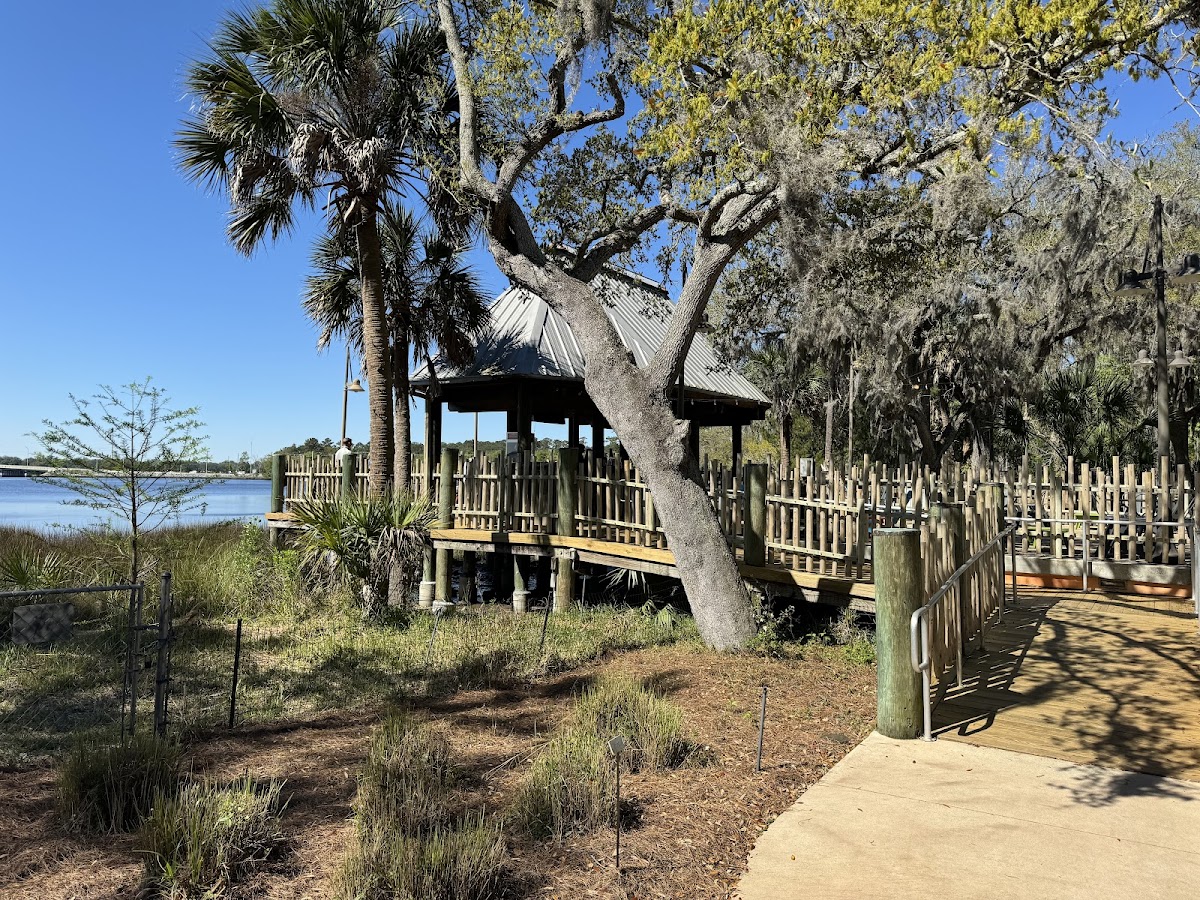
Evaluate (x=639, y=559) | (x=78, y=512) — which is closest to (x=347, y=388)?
(x=639, y=559)

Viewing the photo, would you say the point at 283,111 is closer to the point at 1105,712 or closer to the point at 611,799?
the point at 611,799

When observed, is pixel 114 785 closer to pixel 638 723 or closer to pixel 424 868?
pixel 424 868

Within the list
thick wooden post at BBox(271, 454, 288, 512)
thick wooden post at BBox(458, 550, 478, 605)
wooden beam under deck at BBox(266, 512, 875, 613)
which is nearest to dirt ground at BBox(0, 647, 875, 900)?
wooden beam under deck at BBox(266, 512, 875, 613)

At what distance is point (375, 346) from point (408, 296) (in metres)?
5.04

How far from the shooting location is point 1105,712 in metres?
5.91

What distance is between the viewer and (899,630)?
17.6 ft

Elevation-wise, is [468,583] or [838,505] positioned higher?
[838,505]

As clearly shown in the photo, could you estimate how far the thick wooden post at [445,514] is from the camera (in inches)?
574

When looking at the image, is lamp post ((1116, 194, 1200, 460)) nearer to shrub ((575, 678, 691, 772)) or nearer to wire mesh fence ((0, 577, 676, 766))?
wire mesh fence ((0, 577, 676, 766))

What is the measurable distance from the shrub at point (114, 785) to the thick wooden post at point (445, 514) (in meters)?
9.74

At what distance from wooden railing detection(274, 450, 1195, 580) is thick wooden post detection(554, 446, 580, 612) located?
0.34 feet

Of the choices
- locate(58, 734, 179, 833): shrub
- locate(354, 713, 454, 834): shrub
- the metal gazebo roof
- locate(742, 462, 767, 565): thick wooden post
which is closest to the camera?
locate(354, 713, 454, 834): shrub

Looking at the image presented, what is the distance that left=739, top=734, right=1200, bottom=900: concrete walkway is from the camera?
3514mm

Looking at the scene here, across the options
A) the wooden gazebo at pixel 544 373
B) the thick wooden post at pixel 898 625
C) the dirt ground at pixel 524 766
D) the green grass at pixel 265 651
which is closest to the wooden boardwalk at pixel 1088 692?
the thick wooden post at pixel 898 625
